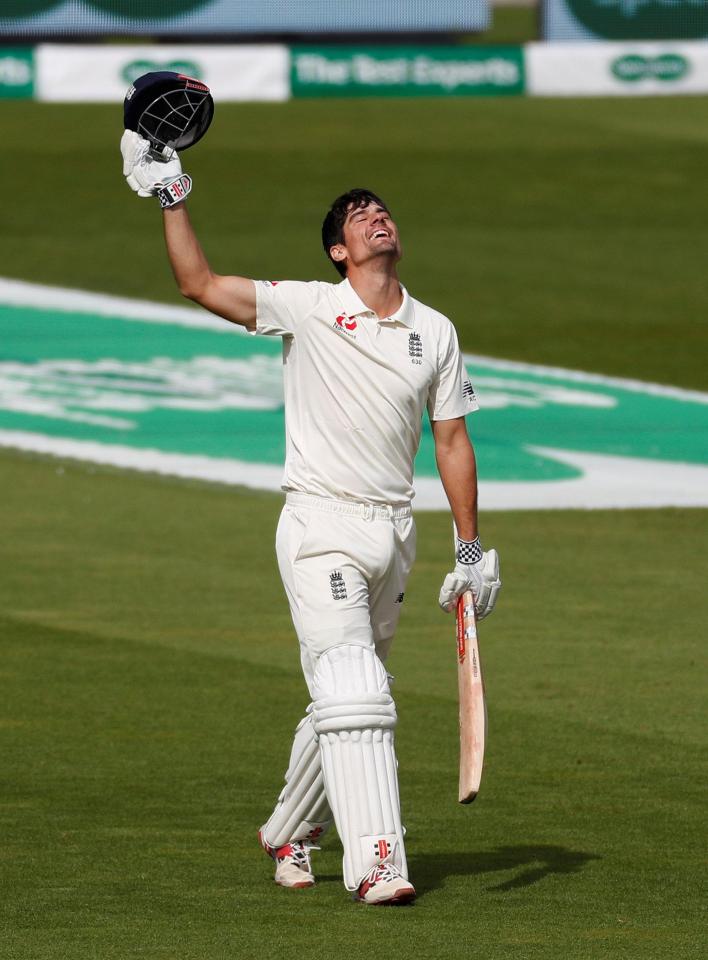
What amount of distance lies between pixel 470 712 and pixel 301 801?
1.96ft

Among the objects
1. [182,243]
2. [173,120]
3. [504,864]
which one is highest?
[173,120]

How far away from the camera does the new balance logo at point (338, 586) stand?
601cm

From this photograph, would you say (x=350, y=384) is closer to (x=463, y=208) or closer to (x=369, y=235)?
(x=369, y=235)

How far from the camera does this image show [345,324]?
6199mm

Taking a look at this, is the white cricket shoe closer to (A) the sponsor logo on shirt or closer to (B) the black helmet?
(A) the sponsor logo on shirt

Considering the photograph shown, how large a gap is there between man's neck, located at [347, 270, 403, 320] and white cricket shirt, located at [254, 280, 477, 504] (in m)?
0.02

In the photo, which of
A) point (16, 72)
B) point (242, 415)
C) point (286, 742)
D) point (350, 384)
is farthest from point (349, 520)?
point (16, 72)

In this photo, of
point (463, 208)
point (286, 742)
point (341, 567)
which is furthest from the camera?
point (463, 208)

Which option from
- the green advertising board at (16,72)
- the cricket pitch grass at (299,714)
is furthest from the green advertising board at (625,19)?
the cricket pitch grass at (299,714)

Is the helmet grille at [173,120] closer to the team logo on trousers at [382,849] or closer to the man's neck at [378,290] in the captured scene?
the man's neck at [378,290]

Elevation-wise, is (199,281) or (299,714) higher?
(199,281)

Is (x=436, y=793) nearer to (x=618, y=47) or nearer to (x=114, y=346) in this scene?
(x=114, y=346)

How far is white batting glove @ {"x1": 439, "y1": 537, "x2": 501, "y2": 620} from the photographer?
6.30m

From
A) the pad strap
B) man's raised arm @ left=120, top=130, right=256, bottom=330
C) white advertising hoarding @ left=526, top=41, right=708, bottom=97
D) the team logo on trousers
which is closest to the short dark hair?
man's raised arm @ left=120, top=130, right=256, bottom=330
